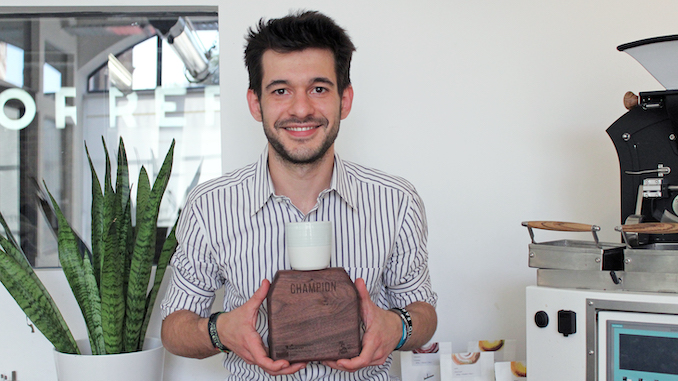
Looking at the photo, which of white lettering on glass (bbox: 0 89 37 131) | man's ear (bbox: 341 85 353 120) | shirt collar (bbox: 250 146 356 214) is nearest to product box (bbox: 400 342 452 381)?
shirt collar (bbox: 250 146 356 214)

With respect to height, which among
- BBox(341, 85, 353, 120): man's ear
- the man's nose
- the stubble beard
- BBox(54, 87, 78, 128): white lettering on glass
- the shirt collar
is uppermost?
BBox(54, 87, 78, 128): white lettering on glass

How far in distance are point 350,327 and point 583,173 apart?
1.28 metres

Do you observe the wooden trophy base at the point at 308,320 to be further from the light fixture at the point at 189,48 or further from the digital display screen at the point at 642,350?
the light fixture at the point at 189,48

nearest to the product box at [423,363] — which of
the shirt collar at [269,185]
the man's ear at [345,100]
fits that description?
the shirt collar at [269,185]

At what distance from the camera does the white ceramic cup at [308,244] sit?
1.19 metres

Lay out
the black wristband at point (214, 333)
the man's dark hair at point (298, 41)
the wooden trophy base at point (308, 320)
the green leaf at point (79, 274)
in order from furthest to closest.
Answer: the green leaf at point (79, 274) → the man's dark hair at point (298, 41) → the black wristband at point (214, 333) → the wooden trophy base at point (308, 320)

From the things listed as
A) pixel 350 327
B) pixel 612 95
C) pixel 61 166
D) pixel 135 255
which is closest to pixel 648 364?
pixel 350 327

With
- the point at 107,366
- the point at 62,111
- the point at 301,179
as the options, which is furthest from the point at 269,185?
the point at 62,111

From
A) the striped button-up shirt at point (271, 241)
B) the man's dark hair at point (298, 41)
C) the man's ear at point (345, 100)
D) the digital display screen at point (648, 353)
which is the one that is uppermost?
the man's dark hair at point (298, 41)

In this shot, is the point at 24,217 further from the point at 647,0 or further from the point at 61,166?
the point at 647,0

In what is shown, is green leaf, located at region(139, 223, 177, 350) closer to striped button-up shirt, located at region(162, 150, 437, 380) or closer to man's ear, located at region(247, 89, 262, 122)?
striped button-up shirt, located at region(162, 150, 437, 380)

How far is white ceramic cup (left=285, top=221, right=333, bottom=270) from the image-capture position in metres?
1.19

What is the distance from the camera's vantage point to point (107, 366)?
167 centimetres

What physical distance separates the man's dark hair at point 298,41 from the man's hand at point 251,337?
1.89ft
